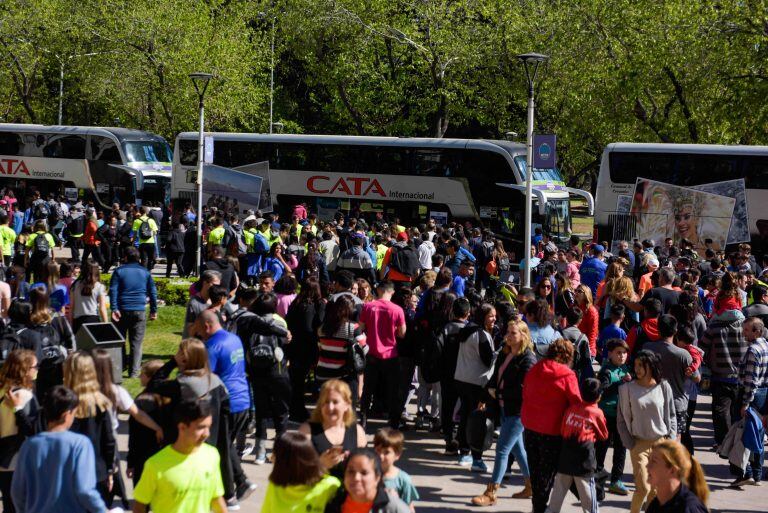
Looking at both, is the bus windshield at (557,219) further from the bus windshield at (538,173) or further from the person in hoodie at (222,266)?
the person in hoodie at (222,266)

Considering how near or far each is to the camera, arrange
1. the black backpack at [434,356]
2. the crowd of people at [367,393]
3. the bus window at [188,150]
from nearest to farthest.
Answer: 1. the crowd of people at [367,393]
2. the black backpack at [434,356]
3. the bus window at [188,150]

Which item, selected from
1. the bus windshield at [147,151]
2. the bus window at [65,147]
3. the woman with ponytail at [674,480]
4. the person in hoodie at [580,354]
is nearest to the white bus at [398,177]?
the bus windshield at [147,151]

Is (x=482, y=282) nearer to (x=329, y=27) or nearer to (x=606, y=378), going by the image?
(x=606, y=378)

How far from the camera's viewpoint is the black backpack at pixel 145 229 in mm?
22484

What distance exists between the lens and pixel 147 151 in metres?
37.5

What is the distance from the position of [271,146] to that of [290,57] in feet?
60.9

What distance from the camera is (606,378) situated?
878 centimetres

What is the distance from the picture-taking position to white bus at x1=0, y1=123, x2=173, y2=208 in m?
36.5

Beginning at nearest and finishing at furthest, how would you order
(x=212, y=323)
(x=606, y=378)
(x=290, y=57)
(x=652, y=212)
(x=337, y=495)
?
(x=337, y=495), (x=212, y=323), (x=606, y=378), (x=652, y=212), (x=290, y=57)

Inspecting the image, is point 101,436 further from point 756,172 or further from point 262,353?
point 756,172

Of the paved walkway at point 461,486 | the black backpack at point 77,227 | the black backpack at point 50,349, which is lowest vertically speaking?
the paved walkway at point 461,486

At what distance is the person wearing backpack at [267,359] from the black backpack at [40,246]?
8325mm

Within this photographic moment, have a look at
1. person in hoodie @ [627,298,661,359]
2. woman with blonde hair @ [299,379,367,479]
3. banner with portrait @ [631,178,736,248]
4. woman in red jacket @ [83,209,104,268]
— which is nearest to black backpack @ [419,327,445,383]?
person in hoodie @ [627,298,661,359]

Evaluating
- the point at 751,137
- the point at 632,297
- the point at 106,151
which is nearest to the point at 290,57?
the point at 106,151
